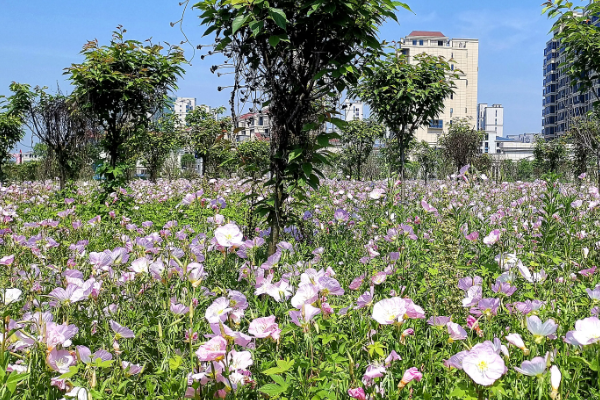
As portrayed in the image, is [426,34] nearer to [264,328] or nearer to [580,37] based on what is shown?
[580,37]

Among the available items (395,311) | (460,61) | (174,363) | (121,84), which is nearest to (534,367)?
(395,311)

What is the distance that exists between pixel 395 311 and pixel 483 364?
13.9 inches

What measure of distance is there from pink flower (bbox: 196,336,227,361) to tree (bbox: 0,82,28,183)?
12158mm

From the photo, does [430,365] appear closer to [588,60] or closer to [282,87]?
[282,87]

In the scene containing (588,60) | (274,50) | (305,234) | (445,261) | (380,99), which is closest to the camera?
(445,261)

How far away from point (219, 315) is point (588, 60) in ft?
20.0

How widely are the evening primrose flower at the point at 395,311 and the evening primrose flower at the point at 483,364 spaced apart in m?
0.26

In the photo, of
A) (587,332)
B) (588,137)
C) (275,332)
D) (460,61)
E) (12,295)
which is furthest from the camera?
(460,61)

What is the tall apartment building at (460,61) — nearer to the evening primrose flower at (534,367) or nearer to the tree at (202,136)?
the tree at (202,136)

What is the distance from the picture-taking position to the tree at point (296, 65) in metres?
3.15

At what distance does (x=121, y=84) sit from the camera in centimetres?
664

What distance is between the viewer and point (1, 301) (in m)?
1.61

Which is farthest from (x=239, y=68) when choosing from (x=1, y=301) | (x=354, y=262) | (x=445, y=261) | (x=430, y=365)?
(x=430, y=365)

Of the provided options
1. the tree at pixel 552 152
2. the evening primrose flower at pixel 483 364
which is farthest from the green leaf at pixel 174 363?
the tree at pixel 552 152
